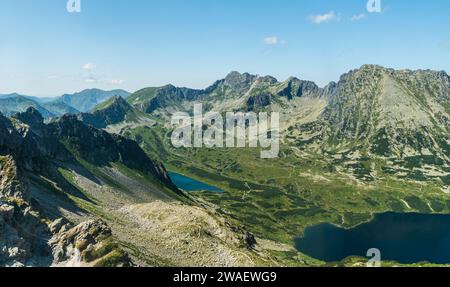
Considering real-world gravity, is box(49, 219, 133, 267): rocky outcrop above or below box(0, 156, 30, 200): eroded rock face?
below

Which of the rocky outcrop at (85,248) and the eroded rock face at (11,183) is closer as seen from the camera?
the rocky outcrop at (85,248)

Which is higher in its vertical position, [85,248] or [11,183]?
[11,183]

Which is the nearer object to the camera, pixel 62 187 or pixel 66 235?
pixel 66 235

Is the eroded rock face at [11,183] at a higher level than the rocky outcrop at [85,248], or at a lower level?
higher

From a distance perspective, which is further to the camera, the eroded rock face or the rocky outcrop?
the eroded rock face

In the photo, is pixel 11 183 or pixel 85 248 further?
pixel 11 183
